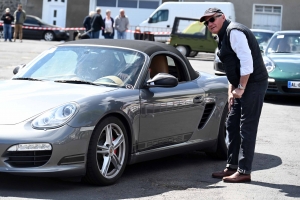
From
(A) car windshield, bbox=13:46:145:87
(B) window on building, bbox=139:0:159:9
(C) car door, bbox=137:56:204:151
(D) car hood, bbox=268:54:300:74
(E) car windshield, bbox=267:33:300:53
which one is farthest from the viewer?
(B) window on building, bbox=139:0:159:9

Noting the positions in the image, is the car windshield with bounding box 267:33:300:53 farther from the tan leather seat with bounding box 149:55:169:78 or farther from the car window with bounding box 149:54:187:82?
the tan leather seat with bounding box 149:55:169:78

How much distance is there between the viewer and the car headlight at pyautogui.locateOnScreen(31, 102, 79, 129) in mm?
6261

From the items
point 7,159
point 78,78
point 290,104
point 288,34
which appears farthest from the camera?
point 288,34

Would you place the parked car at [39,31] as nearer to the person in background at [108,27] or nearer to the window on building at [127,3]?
the window on building at [127,3]

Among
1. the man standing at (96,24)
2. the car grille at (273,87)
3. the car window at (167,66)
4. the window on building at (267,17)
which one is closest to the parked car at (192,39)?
the man standing at (96,24)

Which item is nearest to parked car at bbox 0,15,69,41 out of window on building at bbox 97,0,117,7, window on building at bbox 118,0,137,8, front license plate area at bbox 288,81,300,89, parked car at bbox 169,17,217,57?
window on building at bbox 97,0,117,7

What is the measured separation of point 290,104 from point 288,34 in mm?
2423

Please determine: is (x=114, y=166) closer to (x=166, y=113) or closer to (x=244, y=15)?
(x=166, y=113)

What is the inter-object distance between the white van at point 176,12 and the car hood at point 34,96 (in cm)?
2709

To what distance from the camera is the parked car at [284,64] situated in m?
14.8

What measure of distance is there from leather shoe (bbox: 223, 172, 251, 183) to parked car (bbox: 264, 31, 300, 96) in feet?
25.8

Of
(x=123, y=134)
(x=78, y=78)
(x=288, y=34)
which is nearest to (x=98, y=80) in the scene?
(x=78, y=78)

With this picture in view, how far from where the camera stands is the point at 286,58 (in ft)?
51.4

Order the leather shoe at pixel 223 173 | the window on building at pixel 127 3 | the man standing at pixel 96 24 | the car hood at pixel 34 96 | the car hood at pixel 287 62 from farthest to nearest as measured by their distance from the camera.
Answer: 1. the window on building at pixel 127 3
2. the man standing at pixel 96 24
3. the car hood at pixel 287 62
4. the leather shoe at pixel 223 173
5. the car hood at pixel 34 96
